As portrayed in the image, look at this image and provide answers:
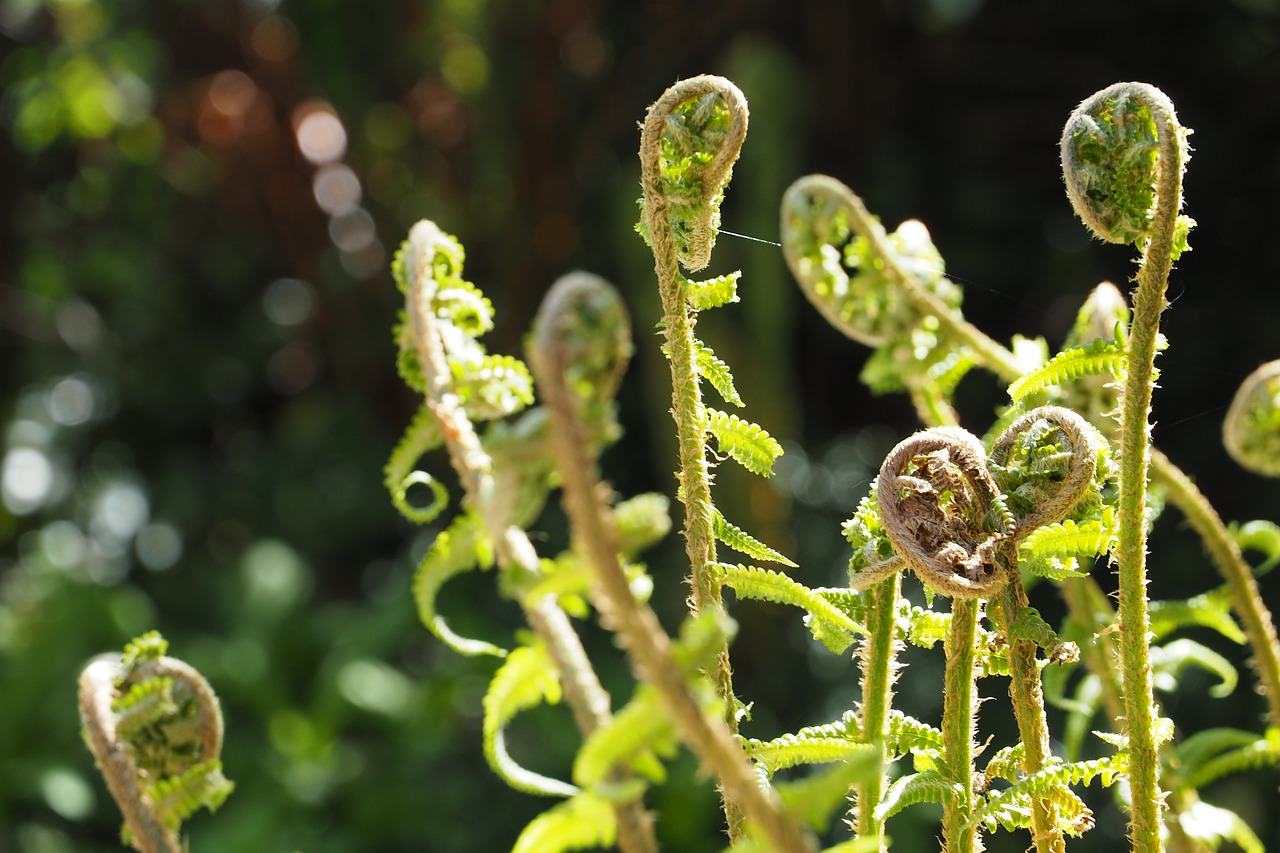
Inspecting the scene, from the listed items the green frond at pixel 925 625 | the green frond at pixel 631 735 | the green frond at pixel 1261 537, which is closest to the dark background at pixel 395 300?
the green frond at pixel 1261 537

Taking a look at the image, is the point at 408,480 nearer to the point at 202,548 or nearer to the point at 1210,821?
the point at 1210,821

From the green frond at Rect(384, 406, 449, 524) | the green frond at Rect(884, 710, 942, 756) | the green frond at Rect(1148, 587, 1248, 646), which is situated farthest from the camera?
the green frond at Rect(1148, 587, 1248, 646)

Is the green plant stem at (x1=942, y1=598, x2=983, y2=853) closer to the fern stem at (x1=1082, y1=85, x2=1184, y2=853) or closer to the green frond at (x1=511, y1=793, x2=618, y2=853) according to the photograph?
the fern stem at (x1=1082, y1=85, x2=1184, y2=853)

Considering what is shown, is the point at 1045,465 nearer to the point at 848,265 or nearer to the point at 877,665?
the point at 877,665

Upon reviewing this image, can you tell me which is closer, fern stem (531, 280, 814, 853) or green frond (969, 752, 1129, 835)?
fern stem (531, 280, 814, 853)

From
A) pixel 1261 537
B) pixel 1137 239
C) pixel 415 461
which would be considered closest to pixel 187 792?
pixel 415 461

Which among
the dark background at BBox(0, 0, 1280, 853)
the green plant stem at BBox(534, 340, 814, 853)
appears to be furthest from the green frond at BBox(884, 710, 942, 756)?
the dark background at BBox(0, 0, 1280, 853)
